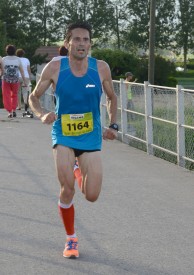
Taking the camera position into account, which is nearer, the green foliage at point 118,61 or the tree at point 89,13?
the green foliage at point 118,61

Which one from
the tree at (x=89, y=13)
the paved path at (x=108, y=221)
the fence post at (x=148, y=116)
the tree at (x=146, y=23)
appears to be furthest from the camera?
the tree at (x=89, y=13)

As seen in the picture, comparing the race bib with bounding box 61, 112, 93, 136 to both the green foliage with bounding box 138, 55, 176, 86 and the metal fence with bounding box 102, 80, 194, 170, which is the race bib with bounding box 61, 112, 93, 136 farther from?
the green foliage with bounding box 138, 55, 176, 86

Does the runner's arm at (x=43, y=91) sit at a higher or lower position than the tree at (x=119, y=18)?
higher

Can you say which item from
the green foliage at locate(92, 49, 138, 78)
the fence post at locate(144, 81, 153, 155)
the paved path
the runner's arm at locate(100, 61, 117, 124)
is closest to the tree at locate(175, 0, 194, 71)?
the green foliage at locate(92, 49, 138, 78)

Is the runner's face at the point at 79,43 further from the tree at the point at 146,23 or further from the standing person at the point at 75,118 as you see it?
the tree at the point at 146,23

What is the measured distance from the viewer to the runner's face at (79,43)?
270 inches

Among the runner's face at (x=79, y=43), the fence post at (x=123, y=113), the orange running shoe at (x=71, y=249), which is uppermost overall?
the runner's face at (x=79, y=43)

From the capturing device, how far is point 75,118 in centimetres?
683

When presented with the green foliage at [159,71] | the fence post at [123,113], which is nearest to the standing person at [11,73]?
the fence post at [123,113]

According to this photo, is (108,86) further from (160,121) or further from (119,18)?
(119,18)

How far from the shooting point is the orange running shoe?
22.3ft

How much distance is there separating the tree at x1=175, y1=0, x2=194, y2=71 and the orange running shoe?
109 m

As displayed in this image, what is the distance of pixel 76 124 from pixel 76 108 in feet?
0.48

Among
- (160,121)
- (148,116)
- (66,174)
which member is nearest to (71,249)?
(66,174)
